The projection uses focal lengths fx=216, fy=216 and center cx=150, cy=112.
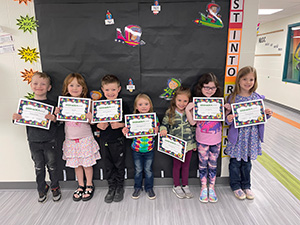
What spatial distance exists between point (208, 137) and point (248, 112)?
455 millimetres

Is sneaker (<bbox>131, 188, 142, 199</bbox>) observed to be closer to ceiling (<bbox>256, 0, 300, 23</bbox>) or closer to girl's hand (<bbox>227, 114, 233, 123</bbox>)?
girl's hand (<bbox>227, 114, 233, 123</bbox>)

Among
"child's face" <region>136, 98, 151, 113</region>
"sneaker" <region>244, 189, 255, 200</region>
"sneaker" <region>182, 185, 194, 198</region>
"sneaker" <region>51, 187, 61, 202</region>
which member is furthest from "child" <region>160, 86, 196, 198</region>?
"sneaker" <region>51, 187, 61, 202</region>

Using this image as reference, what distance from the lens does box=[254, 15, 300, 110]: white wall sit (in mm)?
5887

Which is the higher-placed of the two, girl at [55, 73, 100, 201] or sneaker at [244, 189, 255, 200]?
girl at [55, 73, 100, 201]

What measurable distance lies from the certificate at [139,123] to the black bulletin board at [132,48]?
0.73 feet

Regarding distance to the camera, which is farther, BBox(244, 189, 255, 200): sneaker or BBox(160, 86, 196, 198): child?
BBox(244, 189, 255, 200): sneaker

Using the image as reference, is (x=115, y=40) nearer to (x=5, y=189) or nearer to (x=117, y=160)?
(x=117, y=160)

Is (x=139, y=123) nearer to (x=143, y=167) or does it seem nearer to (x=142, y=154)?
(x=142, y=154)

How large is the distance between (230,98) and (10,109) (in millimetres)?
2368

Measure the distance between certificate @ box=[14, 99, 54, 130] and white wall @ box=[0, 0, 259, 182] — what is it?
298 mm

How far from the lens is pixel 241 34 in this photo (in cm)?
219

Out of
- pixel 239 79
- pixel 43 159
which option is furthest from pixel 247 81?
pixel 43 159

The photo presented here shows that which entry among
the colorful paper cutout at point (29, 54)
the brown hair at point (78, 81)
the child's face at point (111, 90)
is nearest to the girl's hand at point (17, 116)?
the brown hair at point (78, 81)

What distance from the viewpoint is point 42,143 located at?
219 cm
